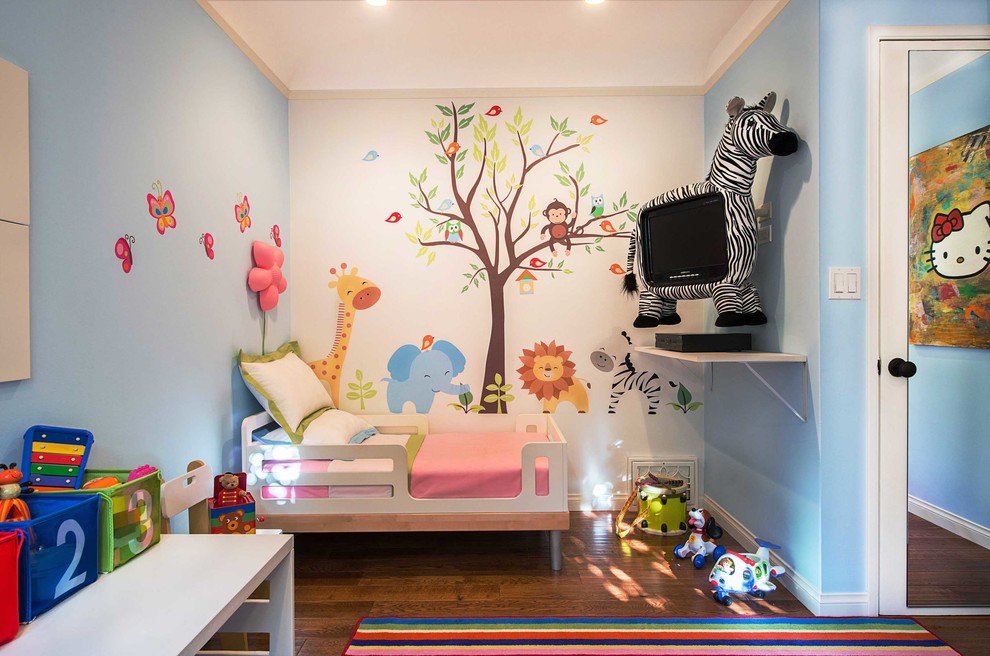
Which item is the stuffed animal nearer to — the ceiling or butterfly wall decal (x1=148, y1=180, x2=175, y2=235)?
butterfly wall decal (x1=148, y1=180, x2=175, y2=235)

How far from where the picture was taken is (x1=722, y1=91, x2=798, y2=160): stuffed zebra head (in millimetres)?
2055

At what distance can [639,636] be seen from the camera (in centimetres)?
184

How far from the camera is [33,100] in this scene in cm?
140

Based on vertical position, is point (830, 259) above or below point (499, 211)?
below

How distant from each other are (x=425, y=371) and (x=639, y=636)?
70.0 inches

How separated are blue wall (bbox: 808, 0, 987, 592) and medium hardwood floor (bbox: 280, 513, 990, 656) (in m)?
0.35

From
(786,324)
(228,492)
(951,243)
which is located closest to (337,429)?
(228,492)

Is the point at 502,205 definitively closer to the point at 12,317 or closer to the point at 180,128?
the point at 180,128

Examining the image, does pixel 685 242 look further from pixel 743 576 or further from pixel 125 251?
pixel 125 251

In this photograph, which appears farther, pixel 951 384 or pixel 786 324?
pixel 786 324

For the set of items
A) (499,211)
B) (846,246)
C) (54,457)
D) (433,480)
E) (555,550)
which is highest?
(499,211)

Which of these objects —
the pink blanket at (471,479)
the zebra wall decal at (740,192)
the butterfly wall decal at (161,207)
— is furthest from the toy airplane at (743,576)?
the butterfly wall decal at (161,207)

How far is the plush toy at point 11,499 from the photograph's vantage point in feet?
3.75

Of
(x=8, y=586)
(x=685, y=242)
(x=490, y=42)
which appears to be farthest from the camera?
(x=490, y=42)
